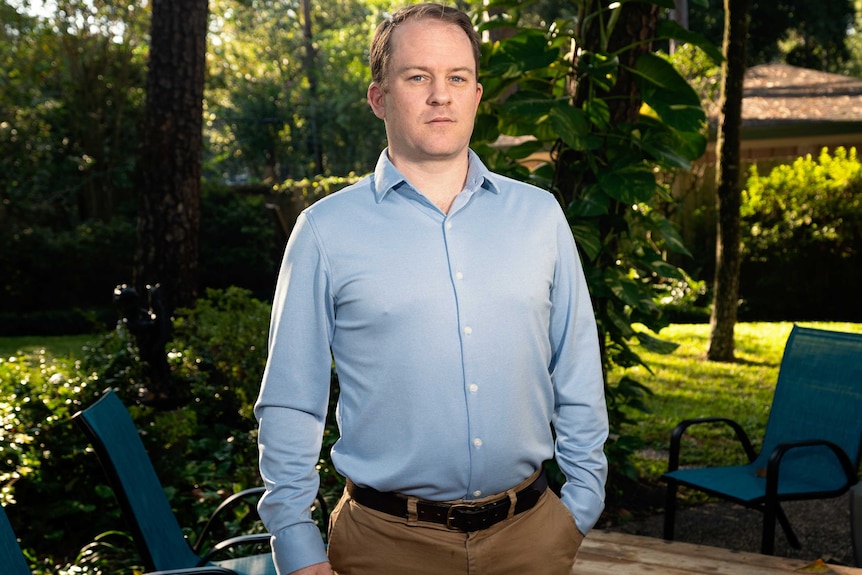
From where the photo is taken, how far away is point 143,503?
344cm

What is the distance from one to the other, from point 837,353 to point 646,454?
2.52 meters

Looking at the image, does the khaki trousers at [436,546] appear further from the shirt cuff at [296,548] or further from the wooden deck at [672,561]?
the wooden deck at [672,561]

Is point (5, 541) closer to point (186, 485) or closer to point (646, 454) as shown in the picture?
point (186, 485)

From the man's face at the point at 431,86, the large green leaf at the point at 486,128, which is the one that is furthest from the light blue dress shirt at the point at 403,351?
the large green leaf at the point at 486,128

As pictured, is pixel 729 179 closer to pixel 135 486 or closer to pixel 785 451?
pixel 785 451

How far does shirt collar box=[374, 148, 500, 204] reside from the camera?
2189 mm

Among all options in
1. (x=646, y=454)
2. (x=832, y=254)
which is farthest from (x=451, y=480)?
(x=832, y=254)

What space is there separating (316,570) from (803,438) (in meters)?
3.58

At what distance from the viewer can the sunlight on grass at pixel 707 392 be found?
7227mm

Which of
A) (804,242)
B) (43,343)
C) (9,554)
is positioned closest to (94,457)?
(9,554)

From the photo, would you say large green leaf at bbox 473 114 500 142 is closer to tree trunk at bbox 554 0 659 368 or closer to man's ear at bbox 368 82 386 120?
tree trunk at bbox 554 0 659 368

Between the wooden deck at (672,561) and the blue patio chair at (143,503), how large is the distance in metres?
1.17

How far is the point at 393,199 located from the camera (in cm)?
221

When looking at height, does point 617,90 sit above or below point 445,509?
above
